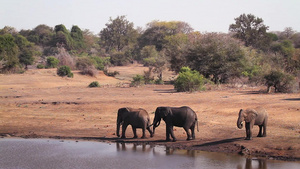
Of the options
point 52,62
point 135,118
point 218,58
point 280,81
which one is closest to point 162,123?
point 135,118

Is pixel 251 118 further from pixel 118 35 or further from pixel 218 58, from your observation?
pixel 118 35

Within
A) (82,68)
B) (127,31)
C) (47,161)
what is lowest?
(47,161)

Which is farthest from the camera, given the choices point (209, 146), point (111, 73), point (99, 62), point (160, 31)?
point (160, 31)

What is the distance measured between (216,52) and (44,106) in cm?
1770

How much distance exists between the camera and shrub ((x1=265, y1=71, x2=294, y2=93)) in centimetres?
2559

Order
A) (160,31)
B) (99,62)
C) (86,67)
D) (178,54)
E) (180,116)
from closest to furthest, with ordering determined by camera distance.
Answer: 1. (180,116)
2. (178,54)
3. (86,67)
4. (99,62)
5. (160,31)

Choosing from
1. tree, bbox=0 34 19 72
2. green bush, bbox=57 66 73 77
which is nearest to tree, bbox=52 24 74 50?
tree, bbox=0 34 19 72

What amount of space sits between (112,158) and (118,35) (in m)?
72.0

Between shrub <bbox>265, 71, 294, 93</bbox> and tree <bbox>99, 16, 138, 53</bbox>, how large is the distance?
56730 millimetres

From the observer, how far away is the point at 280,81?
25891 mm

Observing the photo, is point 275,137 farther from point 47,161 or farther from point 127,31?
point 127,31

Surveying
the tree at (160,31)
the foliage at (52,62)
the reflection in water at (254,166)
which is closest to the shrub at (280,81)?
the reflection in water at (254,166)

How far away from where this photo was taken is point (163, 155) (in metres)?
11.9

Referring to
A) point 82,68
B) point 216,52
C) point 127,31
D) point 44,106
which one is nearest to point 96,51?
point 127,31
